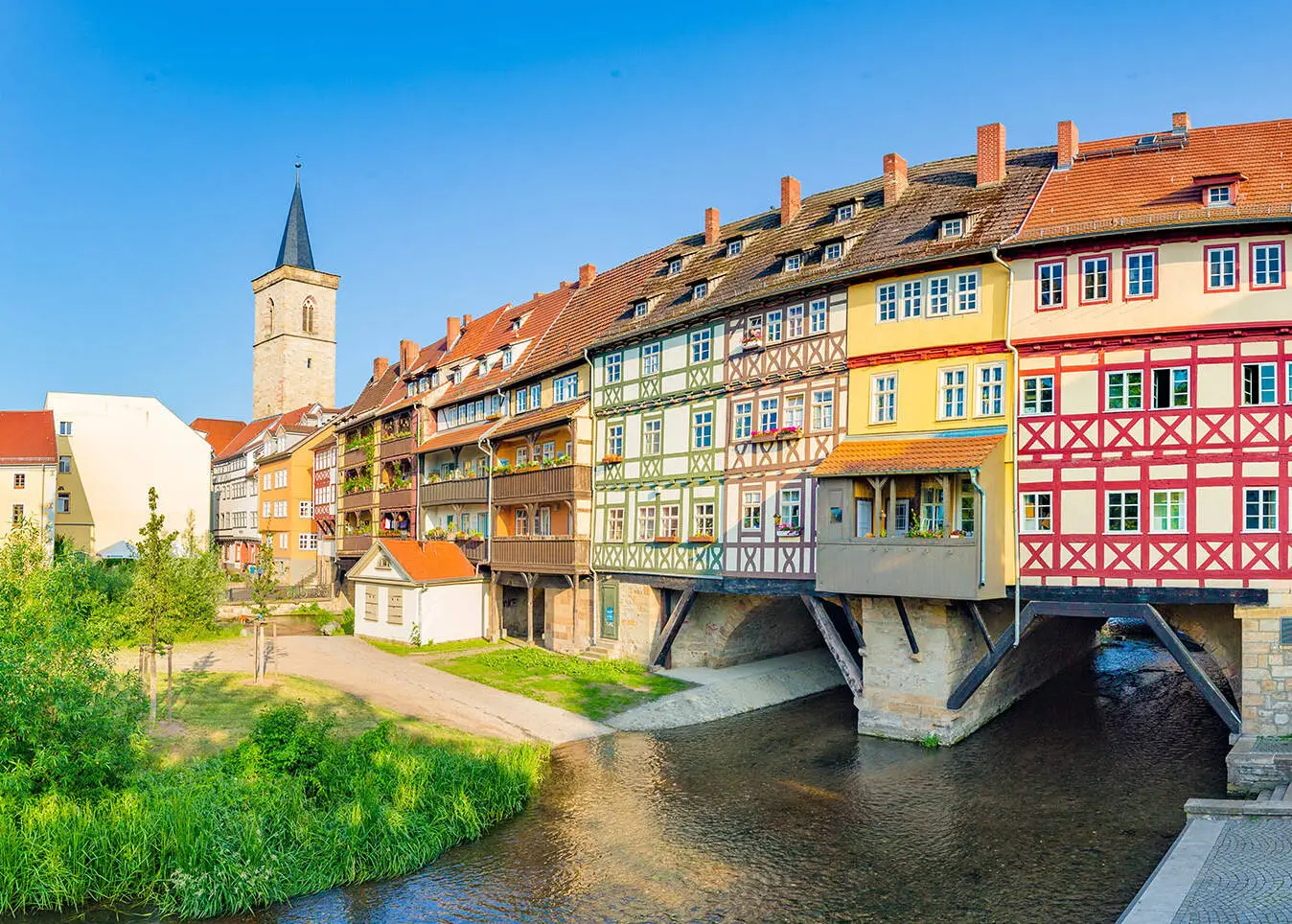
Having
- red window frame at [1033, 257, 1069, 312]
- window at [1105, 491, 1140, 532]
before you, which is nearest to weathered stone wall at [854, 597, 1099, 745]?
window at [1105, 491, 1140, 532]

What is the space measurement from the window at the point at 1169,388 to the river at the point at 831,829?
764 centimetres

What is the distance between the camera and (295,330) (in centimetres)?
8119

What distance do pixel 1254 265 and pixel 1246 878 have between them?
12.4 m

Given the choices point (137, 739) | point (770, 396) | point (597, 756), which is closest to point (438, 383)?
point (770, 396)

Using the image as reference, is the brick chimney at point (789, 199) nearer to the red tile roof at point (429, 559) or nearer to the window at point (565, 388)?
the window at point (565, 388)

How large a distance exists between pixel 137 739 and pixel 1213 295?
73.1 feet

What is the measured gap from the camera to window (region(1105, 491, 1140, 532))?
1986 cm

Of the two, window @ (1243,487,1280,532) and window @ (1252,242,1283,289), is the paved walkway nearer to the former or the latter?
window @ (1243,487,1280,532)

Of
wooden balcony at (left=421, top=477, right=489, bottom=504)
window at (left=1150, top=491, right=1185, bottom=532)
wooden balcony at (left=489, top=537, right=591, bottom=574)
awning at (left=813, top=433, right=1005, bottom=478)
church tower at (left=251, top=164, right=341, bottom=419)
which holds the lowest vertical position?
wooden balcony at (left=489, top=537, right=591, bottom=574)

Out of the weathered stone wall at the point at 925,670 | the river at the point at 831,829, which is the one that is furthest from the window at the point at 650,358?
the river at the point at 831,829

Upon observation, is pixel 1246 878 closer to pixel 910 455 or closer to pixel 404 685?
pixel 910 455

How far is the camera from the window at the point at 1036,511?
2083 centimetres

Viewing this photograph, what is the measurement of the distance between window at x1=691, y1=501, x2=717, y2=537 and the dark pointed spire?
64.9 m

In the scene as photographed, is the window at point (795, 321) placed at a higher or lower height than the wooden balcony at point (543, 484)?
higher
